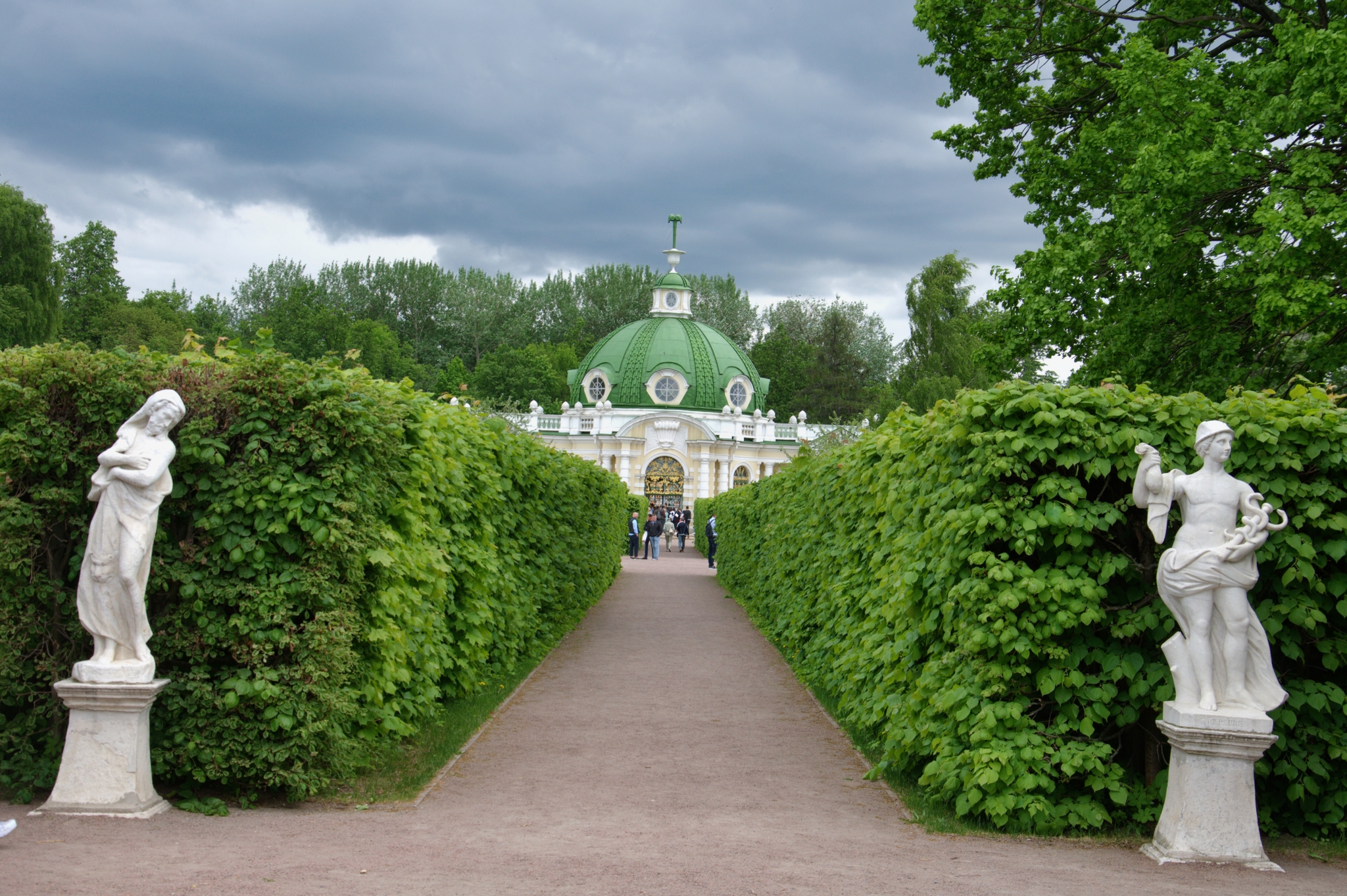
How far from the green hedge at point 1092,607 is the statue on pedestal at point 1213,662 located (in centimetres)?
37

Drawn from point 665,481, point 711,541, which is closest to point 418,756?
Result: point 711,541

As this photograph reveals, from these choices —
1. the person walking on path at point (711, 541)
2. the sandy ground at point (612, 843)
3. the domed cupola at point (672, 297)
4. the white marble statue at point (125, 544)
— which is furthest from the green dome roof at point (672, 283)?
the white marble statue at point (125, 544)

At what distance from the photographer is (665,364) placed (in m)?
61.5

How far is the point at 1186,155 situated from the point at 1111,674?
383 inches

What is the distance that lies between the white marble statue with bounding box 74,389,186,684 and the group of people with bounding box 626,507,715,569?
26.5m

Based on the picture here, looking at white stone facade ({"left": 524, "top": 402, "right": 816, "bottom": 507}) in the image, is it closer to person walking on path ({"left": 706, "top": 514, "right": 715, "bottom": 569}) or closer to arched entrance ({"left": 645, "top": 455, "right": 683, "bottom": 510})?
arched entrance ({"left": 645, "top": 455, "right": 683, "bottom": 510})

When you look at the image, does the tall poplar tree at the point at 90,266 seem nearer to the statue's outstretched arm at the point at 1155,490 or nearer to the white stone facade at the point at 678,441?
the white stone facade at the point at 678,441

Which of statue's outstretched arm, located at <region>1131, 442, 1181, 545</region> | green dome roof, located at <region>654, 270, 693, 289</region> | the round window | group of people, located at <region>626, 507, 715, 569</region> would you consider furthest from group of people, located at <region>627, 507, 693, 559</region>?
statue's outstretched arm, located at <region>1131, 442, 1181, 545</region>

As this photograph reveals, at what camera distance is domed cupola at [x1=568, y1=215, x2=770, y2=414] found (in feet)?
202

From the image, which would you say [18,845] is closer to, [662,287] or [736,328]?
[662,287]

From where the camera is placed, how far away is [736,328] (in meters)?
89.0

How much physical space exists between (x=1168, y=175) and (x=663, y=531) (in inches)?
1426

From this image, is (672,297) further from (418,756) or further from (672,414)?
(418,756)

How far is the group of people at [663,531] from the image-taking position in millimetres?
33906
